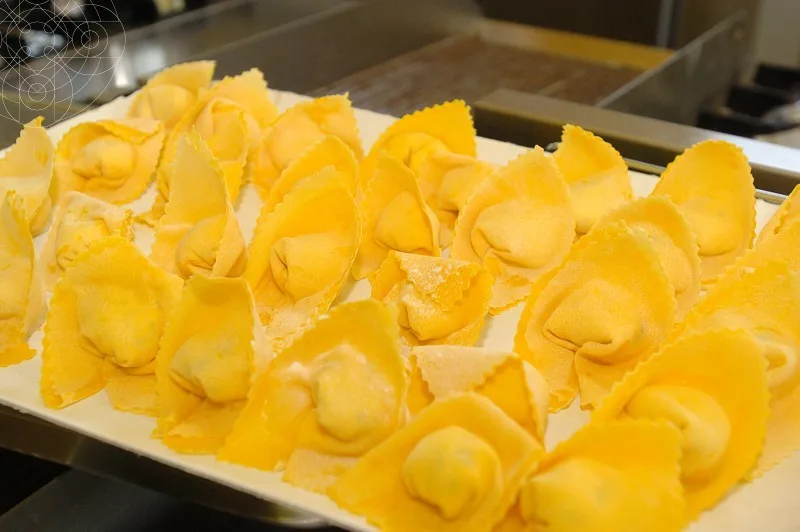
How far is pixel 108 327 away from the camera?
0.93 meters

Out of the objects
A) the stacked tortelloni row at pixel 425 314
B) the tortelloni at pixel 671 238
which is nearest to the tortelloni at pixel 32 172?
the stacked tortelloni row at pixel 425 314

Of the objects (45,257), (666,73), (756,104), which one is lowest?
(756,104)

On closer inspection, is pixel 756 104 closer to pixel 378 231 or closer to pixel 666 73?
pixel 666 73

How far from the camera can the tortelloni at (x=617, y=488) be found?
692 millimetres

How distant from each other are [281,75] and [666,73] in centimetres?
93

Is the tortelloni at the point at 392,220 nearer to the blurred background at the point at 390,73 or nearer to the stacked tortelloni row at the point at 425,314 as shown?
the stacked tortelloni row at the point at 425,314

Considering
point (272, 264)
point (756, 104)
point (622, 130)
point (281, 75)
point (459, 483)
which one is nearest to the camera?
point (459, 483)

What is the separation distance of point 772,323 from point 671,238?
0.17 metres

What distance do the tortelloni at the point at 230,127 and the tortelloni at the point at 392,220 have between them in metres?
0.25

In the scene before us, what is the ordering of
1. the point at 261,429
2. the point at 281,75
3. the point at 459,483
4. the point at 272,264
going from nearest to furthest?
the point at 459,483
the point at 261,429
the point at 272,264
the point at 281,75

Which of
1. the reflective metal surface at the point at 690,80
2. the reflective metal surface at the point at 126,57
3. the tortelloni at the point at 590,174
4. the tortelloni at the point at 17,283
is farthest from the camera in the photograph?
the reflective metal surface at the point at 690,80

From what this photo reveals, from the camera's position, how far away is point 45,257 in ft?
3.87

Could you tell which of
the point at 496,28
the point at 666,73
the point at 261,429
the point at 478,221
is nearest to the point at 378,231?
the point at 478,221

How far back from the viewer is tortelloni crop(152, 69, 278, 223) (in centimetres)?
130
